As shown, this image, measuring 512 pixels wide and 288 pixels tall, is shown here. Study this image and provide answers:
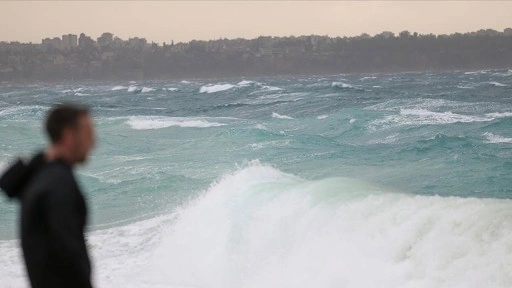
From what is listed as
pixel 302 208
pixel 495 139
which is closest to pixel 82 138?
pixel 302 208

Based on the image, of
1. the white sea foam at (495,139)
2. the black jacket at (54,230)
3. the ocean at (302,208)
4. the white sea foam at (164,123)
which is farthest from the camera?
the white sea foam at (164,123)

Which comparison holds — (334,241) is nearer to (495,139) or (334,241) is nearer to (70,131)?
(70,131)

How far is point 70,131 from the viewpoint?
3182 mm

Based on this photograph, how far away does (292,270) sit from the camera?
10969 millimetres

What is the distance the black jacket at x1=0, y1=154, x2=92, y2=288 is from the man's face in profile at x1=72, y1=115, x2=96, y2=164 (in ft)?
0.19

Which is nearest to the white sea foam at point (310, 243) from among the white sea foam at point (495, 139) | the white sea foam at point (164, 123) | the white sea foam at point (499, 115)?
the white sea foam at point (495, 139)

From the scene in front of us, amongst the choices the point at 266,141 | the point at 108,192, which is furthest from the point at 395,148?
the point at 108,192

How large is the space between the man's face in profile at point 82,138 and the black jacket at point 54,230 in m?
0.06

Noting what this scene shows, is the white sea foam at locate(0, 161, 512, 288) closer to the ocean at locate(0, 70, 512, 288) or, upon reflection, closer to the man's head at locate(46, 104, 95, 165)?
the ocean at locate(0, 70, 512, 288)

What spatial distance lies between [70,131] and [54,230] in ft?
1.14

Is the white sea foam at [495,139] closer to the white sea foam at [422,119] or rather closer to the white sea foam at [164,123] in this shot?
the white sea foam at [422,119]

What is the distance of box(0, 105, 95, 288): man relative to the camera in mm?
3096

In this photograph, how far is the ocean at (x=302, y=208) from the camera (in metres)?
9.98

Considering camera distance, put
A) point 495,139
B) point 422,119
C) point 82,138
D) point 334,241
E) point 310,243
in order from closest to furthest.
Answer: point 82,138 → point 334,241 → point 310,243 → point 495,139 → point 422,119
